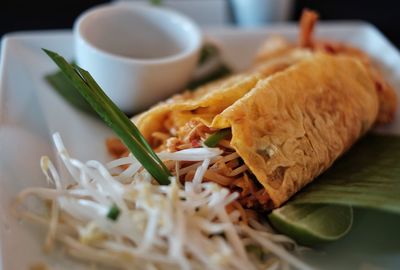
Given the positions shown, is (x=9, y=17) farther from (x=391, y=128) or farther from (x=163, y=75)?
(x=391, y=128)

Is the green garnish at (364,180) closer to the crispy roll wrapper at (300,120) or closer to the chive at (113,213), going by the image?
the crispy roll wrapper at (300,120)

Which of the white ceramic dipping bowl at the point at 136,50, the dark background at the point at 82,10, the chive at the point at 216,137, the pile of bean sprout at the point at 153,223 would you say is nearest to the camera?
the pile of bean sprout at the point at 153,223

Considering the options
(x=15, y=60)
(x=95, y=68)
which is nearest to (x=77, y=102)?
(x=95, y=68)

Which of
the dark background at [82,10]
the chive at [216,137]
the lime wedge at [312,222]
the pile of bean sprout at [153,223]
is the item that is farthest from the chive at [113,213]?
the dark background at [82,10]

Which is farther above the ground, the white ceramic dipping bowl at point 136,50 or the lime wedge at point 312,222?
the white ceramic dipping bowl at point 136,50

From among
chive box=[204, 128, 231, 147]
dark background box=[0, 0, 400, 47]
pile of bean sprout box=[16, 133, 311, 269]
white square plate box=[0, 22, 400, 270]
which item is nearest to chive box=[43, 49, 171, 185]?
pile of bean sprout box=[16, 133, 311, 269]

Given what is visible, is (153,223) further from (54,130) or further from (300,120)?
(54,130)

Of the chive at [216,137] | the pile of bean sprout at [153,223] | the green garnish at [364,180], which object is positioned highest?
the chive at [216,137]
